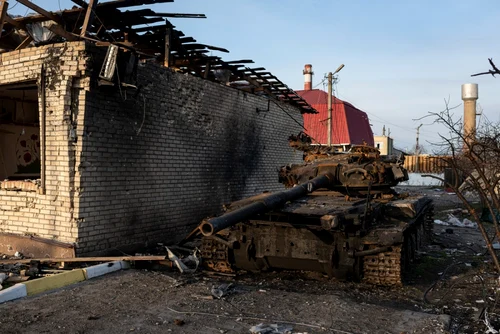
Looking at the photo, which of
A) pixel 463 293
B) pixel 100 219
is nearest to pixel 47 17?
pixel 100 219

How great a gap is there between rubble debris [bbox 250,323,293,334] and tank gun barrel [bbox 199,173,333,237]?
1.01 m

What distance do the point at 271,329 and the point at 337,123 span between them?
23.8 meters

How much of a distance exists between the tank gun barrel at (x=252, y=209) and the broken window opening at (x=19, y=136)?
6.52 m

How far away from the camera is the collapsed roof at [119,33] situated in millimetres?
7238

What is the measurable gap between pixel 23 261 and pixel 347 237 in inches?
184

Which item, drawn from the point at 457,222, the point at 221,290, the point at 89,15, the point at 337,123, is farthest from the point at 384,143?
the point at 221,290

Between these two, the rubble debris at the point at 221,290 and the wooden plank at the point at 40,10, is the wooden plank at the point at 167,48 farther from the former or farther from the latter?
the rubble debris at the point at 221,290

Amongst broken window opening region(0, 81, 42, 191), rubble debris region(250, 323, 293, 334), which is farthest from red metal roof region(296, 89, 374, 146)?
rubble debris region(250, 323, 293, 334)

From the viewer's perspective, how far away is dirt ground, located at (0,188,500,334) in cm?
443

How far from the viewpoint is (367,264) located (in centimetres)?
620

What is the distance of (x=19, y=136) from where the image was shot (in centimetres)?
1031

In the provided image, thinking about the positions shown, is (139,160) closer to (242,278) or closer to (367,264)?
(242,278)

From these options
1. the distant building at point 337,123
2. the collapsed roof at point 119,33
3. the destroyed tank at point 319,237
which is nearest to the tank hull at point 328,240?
the destroyed tank at point 319,237

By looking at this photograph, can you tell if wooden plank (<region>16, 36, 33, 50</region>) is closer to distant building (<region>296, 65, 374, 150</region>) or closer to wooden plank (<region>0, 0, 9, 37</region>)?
wooden plank (<region>0, 0, 9, 37</region>)
